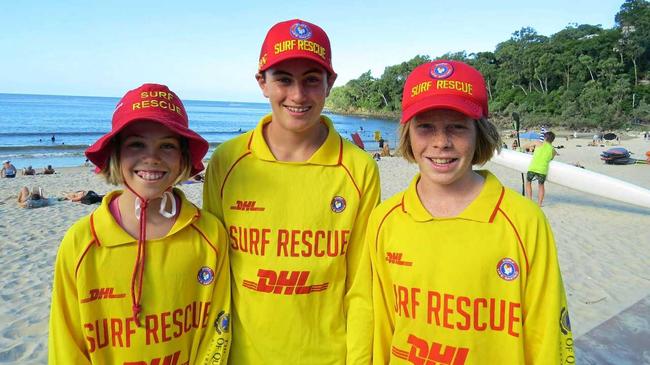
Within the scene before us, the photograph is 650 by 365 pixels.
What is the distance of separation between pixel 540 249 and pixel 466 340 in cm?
46

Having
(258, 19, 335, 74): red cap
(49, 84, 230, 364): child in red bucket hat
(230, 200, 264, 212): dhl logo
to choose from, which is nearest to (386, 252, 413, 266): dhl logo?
(230, 200, 264, 212): dhl logo

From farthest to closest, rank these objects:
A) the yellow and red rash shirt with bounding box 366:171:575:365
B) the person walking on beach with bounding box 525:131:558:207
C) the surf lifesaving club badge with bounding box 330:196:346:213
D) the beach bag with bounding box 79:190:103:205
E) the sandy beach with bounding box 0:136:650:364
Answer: the beach bag with bounding box 79:190:103:205 → the person walking on beach with bounding box 525:131:558:207 → the sandy beach with bounding box 0:136:650:364 → the surf lifesaving club badge with bounding box 330:196:346:213 → the yellow and red rash shirt with bounding box 366:171:575:365

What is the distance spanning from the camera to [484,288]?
5.86 feet

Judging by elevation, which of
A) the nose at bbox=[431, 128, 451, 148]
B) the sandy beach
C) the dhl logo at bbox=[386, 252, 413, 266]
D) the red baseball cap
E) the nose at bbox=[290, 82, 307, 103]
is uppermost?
the nose at bbox=[290, 82, 307, 103]

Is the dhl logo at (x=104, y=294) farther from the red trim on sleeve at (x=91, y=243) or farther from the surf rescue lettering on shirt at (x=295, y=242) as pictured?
the surf rescue lettering on shirt at (x=295, y=242)

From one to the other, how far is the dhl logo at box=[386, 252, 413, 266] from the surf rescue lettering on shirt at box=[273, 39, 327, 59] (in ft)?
3.18

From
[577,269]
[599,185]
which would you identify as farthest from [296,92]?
[599,185]

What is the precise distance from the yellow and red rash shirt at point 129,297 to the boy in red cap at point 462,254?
79 cm

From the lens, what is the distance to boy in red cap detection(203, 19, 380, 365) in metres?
2.09

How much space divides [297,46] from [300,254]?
962 millimetres

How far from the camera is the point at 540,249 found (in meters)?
1.74

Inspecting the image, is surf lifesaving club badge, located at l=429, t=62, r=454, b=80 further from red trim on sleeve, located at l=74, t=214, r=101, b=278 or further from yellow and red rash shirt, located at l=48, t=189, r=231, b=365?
red trim on sleeve, located at l=74, t=214, r=101, b=278

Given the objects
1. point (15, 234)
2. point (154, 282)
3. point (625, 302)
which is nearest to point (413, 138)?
point (154, 282)

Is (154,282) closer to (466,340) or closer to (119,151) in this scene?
(119,151)
